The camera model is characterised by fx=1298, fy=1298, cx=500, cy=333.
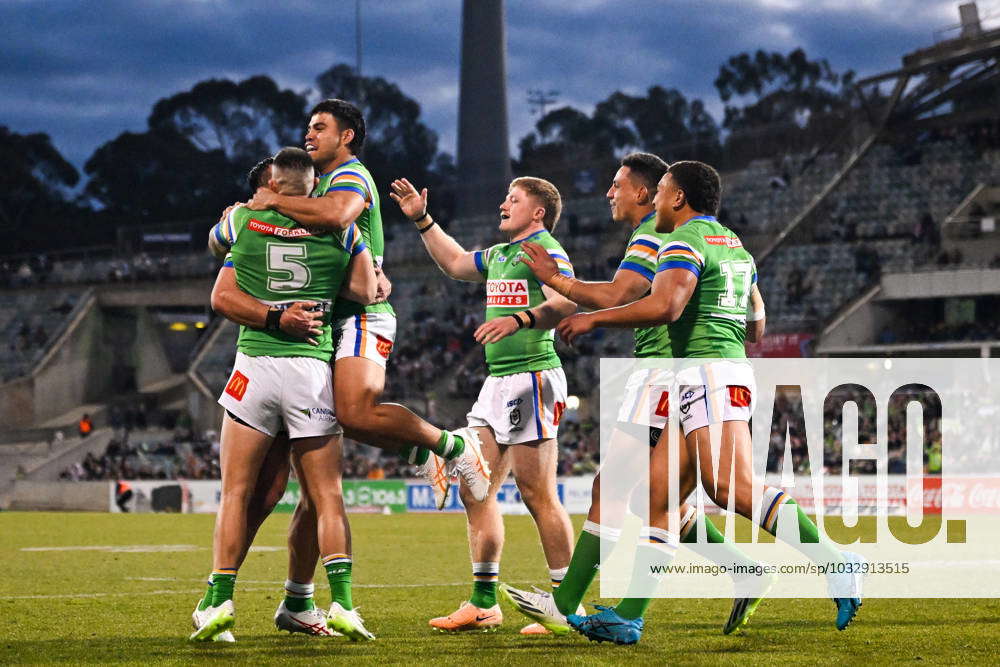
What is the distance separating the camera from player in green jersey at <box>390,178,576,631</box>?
8438 mm

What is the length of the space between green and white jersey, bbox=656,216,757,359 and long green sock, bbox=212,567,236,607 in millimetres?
2835

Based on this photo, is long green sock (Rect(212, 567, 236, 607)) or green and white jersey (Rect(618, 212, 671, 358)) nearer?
long green sock (Rect(212, 567, 236, 607))

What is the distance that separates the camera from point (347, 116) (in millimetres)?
7945

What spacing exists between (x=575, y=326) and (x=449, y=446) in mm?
1515

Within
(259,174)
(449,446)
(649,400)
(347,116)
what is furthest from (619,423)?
(259,174)

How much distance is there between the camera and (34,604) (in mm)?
9938

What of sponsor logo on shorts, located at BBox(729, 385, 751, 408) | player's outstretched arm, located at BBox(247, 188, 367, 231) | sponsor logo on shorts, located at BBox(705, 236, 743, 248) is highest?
player's outstretched arm, located at BBox(247, 188, 367, 231)

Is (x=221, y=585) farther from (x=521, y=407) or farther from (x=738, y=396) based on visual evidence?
(x=738, y=396)

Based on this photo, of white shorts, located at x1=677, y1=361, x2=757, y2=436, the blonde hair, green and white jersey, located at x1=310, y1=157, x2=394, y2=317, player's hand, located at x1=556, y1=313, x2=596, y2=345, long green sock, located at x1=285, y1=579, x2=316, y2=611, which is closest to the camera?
player's hand, located at x1=556, y1=313, x2=596, y2=345

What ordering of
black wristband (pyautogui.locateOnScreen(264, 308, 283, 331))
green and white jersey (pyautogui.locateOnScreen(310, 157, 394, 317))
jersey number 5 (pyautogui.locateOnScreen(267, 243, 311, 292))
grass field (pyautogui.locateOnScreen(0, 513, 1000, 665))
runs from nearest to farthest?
grass field (pyautogui.locateOnScreen(0, 513, 1000, 665)) < black wristband (pyautogui.locateOnScreen(264, 308, 283, 331)) < jersey number 5 (pyautogui.locateOnScreen(267, 243, 311, 292)) < green and white jersey (pyautogui.locateOnScreen(310, 157, 394, 317))

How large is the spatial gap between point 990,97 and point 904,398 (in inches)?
600

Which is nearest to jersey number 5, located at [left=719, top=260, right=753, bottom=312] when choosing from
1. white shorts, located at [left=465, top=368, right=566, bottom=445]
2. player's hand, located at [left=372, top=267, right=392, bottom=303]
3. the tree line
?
white shorts, located at [left=465, top=368, right=566, bottom=445]

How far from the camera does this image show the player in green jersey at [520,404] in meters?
8.44

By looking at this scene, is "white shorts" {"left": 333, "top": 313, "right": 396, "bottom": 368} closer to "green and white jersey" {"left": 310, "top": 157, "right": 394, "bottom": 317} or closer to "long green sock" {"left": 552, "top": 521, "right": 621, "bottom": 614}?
"green and white jersey" {"left": 310, "top": 157, "right": 394, "bottom": 317}
